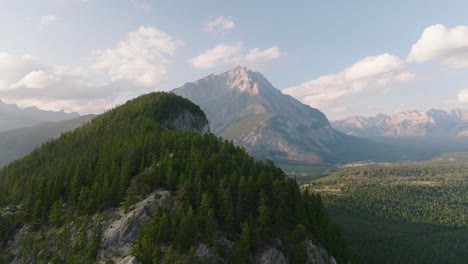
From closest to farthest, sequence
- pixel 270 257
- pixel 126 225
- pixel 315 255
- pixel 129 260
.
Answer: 1. pixel 129 260
2. pixel 270 257
3. pixel 126 225
4. pixel 315 255

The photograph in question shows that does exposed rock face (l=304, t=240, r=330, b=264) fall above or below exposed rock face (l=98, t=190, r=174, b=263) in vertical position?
below

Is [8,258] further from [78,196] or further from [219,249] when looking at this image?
[219,249]

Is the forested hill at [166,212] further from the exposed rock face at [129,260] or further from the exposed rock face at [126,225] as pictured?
the exposed rock face at [129,260]

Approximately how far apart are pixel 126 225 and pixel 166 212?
435 inches

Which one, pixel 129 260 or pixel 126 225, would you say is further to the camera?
pixel 126 225

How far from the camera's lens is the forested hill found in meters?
79.0

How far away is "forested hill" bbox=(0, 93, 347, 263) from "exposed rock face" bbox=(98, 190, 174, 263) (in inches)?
10.8

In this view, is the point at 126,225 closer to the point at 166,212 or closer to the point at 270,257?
the point at 166,212

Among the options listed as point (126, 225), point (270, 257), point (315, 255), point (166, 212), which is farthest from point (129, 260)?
point (315, 255)

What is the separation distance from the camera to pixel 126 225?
8400cm

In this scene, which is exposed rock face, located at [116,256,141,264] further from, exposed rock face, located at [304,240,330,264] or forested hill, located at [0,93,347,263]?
exposed rock face, located at [304,240,330,264]

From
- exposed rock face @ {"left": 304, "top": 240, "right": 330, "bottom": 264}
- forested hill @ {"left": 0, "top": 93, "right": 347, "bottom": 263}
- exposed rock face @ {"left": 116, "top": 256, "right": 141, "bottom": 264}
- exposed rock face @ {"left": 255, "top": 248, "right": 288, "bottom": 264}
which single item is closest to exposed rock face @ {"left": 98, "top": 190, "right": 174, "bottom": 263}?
forested hill @ {"left": 0, "top": 93, "right": 347, "bottom": 263}

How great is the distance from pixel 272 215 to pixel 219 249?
779 inches

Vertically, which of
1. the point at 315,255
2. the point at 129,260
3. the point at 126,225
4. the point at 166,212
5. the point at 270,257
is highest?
the point at 166,212
